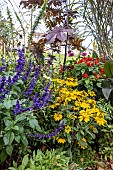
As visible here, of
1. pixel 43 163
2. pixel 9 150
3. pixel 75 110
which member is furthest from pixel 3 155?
pixel 75 110

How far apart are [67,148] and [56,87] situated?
41 centimetres

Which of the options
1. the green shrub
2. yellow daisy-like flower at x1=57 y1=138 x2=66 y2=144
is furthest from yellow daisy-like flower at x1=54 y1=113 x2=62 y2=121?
the green shrub

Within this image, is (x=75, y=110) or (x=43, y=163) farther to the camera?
(x=75, y=110)

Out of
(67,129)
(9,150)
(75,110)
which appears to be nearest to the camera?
(9,150)

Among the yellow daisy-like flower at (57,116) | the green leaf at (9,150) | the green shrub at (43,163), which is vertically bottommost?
the green shrub at (43,163)

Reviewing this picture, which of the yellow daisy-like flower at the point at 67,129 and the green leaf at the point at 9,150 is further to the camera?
the yellow daisy-like flower at the point at 67,129

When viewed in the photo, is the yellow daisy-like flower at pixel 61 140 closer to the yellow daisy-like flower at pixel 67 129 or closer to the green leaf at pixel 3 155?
the yellow daisy-like flower at pixel 67 129

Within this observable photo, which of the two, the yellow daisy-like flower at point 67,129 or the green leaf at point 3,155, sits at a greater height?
the yellow daisy-like flower at point 67,129

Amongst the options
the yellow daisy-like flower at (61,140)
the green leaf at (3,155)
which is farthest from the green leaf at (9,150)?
the yellow daisy-like flower at (61,140)

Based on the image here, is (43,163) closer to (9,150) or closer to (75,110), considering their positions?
(9,150)

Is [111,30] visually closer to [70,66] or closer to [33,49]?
[70,66]

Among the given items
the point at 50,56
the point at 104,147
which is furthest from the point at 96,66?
the point at 104,147

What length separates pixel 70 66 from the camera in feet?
6.52

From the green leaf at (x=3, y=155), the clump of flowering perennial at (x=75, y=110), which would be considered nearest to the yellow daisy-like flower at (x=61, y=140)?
the clump of flowering perennial at (x=75, y=110)
